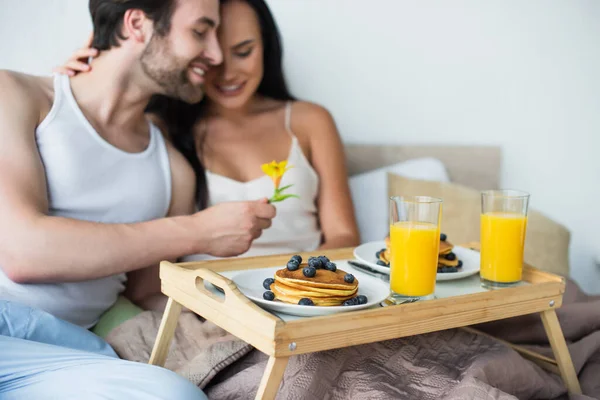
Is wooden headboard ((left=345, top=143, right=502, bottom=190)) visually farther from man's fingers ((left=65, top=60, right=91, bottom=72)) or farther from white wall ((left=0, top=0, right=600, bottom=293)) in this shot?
man's fingers ((left=65, top=60, right=91, bottom=72))

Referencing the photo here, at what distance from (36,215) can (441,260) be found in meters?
0.90

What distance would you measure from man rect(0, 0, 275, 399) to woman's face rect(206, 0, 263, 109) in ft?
0.51

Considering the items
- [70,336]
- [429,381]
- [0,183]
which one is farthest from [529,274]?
[0,183]

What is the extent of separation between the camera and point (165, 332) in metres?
1.42

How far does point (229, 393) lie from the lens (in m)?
1.37

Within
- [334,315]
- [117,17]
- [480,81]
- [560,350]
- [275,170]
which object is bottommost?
[560,350]

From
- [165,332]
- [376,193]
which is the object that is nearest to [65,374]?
[165,332]

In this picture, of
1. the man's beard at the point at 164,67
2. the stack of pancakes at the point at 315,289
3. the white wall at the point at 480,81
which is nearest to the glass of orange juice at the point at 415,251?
the stack of pancakes at the point at 315,289

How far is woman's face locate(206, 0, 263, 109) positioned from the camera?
7.01 ft

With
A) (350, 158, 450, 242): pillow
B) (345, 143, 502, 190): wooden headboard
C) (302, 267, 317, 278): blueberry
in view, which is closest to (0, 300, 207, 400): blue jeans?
(302, 267, 317, 278): blueberry

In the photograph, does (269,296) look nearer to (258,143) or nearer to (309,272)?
(309,272)

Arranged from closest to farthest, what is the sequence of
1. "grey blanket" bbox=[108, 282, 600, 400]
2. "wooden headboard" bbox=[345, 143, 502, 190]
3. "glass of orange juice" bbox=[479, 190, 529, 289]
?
"grey blanket" bbox=[108, 282, 600, 400] < "glass of orange juice" bbox=[479, 190, 529, 289] < "wooden headboard" bbox=[345, 143, 502, 190]

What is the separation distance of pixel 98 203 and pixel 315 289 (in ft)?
2.75

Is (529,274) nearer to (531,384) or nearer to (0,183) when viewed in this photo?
(531,384)
